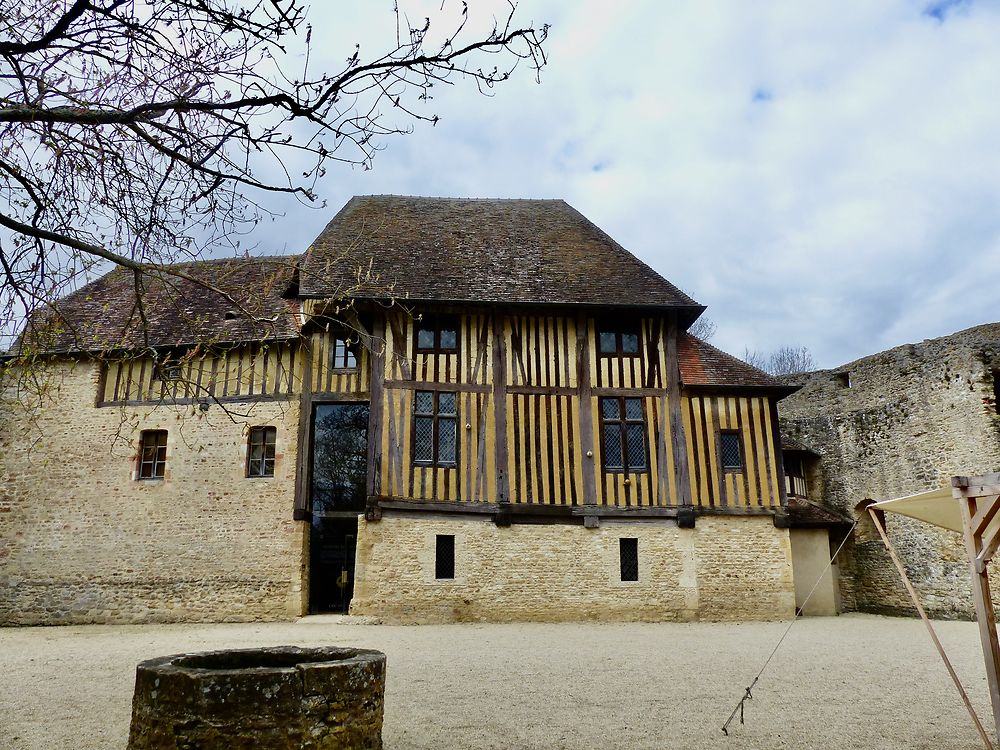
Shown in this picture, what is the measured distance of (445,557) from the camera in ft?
37.3

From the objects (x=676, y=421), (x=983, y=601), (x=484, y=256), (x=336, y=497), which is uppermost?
(x=484, y=256)

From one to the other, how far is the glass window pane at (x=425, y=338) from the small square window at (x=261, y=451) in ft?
9.86

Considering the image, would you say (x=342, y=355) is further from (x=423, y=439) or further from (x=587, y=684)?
(x=587, y=684)

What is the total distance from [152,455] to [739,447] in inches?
409

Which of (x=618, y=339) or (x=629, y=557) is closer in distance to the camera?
(x=629, y=557)

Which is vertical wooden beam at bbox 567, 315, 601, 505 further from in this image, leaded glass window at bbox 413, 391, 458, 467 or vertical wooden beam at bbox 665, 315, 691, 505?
leaded glass window at bbox 413, 391, 458, 467

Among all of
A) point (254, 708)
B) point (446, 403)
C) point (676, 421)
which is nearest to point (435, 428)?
point (446, 403)

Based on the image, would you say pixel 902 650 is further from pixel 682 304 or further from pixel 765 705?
pixel 682 304

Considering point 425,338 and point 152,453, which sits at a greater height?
point 425,338

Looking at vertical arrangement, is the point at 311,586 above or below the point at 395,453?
below

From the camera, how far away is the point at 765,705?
5.48 meters

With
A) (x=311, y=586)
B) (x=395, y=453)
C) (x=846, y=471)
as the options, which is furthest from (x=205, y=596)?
(x=846, y=471)

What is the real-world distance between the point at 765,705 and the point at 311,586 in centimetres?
890

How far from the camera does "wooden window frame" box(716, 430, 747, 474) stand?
12039 mm
